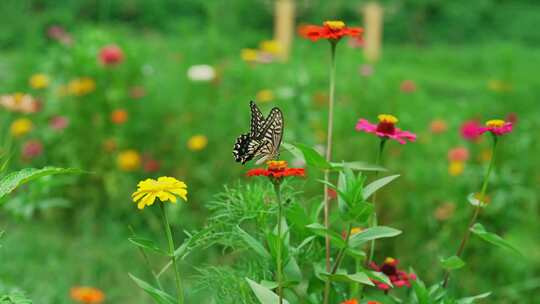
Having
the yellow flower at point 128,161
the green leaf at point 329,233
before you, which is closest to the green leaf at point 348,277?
the green leaf at point 329,233

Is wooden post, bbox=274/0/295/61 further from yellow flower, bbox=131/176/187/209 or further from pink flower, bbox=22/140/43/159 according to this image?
yellow flower, bbox=131/176/187/209

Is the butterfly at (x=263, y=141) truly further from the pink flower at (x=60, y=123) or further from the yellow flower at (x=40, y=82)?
the yellow flower at (x=40, y=82)

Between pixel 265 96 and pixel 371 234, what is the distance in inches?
81.9

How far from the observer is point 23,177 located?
1031mm

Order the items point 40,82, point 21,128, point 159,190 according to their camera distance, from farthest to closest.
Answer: point 40,82 < point 21,128 < point 159,190

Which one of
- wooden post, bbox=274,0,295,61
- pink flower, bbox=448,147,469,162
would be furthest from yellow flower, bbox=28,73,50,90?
wooden post, bbox=274,0,295,61

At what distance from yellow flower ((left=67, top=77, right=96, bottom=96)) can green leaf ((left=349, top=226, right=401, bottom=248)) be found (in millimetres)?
2289

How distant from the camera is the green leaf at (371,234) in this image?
1.09m

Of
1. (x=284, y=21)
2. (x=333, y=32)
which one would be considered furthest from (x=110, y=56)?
(x=284, y=21)

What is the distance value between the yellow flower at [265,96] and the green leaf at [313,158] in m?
2.00

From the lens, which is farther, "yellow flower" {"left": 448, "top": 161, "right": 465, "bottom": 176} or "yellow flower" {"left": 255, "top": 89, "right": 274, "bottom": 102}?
"yellow flower" {"left": 255, "top": 89, "right": 274, "bottom": 102}

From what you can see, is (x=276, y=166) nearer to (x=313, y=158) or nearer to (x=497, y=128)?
(x=313, y=158)

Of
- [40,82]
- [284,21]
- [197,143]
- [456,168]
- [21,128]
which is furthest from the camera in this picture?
[284,21]

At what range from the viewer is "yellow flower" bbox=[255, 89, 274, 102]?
312 cm
